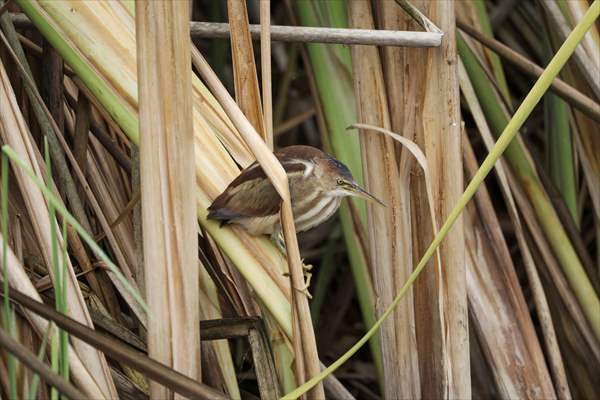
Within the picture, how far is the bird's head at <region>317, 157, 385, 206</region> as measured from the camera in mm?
1742

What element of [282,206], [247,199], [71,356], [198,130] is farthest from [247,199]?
[71,356]

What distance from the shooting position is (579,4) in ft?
6.15

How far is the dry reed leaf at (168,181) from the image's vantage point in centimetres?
120

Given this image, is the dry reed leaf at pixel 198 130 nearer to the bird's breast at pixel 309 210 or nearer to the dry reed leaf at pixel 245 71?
the dry reed leaf at pixel 245 71

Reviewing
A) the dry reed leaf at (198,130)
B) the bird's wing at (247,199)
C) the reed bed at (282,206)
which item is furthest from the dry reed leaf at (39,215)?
the bird's wing at (247,199)

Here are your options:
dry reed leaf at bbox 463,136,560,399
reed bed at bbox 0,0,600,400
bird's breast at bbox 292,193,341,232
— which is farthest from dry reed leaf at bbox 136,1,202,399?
Answer: dry reed leaf at bbox 463,136,560,399

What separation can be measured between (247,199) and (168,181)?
30cm

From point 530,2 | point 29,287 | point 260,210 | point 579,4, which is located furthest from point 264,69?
point 530,2

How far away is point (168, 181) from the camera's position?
4.04 ft

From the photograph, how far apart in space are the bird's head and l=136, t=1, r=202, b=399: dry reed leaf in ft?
1.72

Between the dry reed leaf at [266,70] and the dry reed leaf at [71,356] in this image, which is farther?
the dry reed leaf at [266,70]

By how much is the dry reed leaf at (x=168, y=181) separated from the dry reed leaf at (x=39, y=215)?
134 mm

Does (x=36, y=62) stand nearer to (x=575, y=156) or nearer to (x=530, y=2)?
(x=575, y=156)

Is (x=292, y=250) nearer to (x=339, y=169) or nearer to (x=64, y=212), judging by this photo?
(x=64, y=212)
